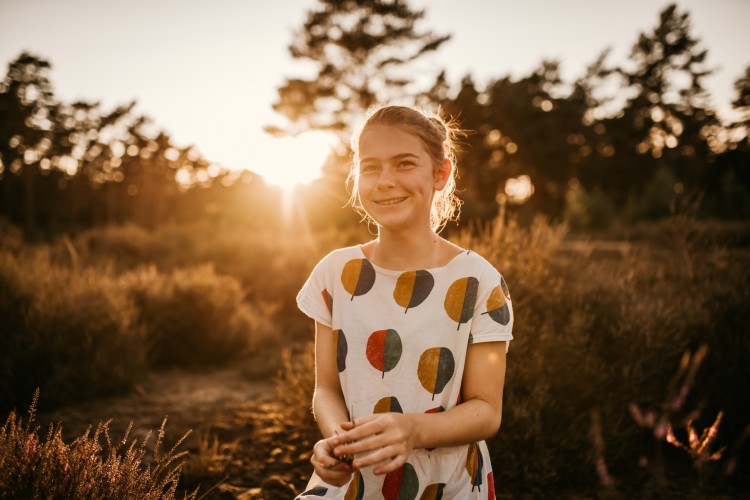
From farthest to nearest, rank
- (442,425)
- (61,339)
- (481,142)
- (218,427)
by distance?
(481,142) < (61,339) < (218,427) < (442,425)

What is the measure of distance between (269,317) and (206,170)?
193ft

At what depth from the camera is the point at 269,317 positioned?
324 inches

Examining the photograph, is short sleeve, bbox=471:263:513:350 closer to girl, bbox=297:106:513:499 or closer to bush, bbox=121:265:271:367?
girl, bbox=297:106:513:499

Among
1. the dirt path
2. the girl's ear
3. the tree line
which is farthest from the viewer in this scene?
the tree line

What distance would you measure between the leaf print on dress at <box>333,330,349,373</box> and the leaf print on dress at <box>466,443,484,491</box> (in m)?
0.55

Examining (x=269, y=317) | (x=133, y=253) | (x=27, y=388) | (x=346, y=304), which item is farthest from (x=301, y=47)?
(x=346, y=304)

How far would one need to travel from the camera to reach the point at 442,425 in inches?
56.9

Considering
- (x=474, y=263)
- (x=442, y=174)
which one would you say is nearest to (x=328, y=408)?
(x=474, y=263)

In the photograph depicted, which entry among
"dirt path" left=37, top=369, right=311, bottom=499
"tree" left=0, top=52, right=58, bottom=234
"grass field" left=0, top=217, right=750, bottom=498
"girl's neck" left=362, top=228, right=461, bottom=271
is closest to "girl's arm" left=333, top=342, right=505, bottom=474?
"girl's neck" left=362, top=228, right=461, bottom=271

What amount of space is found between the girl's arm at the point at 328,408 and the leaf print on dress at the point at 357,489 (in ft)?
0.58

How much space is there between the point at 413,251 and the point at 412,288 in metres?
0.14

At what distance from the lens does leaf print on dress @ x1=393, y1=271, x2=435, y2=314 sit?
1.74m

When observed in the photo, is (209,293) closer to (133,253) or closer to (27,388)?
(27,388)

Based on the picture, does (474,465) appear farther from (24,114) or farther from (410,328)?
(24,114)
